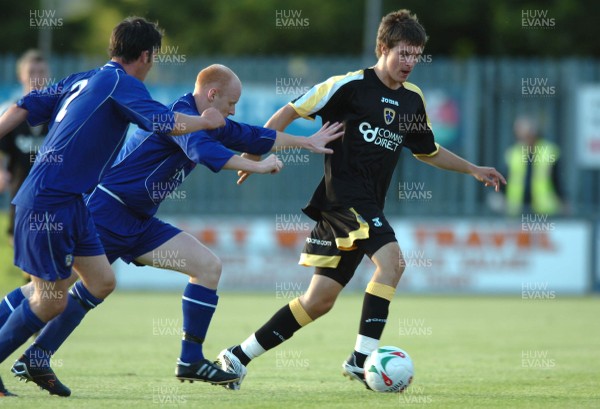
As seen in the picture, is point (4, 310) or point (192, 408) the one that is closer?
point (192, 408)

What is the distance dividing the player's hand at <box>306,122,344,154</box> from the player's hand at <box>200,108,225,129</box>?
1.91 feet

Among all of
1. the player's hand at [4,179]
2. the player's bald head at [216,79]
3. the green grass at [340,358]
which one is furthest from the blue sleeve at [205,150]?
the player's hand at [4,179]

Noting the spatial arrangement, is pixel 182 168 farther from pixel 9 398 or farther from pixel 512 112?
pixel 512 112

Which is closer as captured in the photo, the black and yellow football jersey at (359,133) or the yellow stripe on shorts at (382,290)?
the yellow stripe on shorts at (382,290)

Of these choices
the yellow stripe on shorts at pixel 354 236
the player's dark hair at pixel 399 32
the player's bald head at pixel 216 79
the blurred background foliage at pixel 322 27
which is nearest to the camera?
the player's bald head at pixel 216 79

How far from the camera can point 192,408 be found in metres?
5.87

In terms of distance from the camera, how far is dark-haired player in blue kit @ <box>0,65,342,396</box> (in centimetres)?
675

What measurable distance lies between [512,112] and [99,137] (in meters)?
12.6

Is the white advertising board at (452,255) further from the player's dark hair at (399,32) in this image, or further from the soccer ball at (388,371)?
the soccer ball at (388,371)

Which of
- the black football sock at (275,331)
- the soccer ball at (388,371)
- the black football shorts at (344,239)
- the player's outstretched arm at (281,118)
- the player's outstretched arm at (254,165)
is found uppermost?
the player's outstretched arm at (281,118)

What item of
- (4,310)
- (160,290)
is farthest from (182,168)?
(160,290)

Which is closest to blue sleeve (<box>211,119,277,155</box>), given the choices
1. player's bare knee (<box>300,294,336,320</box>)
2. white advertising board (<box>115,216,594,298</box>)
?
player's bare knee (<box>300,294,336,320</box>)

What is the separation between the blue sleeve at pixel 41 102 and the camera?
20.7 feet

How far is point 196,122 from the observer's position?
6.19 meters
